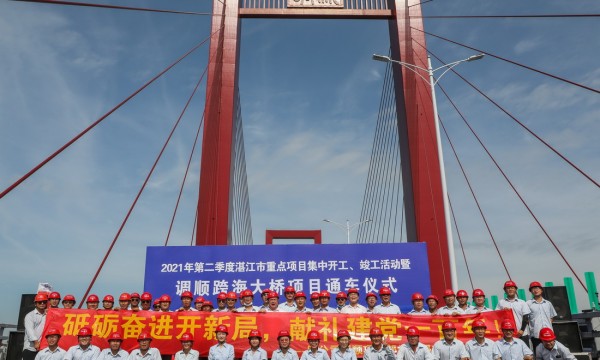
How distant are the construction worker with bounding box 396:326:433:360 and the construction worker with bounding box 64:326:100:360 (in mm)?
5003

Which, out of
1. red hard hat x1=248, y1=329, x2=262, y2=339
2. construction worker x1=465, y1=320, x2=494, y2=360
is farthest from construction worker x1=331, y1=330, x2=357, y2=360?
construction worker x1=465, y1=320, x2=494, y2=360

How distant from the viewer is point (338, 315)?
8672 millimetres

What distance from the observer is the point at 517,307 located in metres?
8.45

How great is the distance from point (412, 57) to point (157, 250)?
29.7 ft

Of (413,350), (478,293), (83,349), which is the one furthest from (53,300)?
(478,293)

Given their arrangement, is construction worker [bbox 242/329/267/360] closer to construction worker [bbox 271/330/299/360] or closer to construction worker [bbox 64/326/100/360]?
construction worker [bbox 271/330/299/360]

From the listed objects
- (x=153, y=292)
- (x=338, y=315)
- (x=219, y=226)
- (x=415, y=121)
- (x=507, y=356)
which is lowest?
(x=507, y=356)

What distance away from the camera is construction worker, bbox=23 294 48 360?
8083 millimetres

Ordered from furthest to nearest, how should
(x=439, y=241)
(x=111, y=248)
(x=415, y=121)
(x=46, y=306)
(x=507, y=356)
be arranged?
1. (x=415, y=121)
2. (x=439, y=241)
3. (x=111, y=248)
4. (x=46, y=306)
5. (x=507, y=356)

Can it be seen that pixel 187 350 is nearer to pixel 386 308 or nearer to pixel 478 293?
pixel 386 308

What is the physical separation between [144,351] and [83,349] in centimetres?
99

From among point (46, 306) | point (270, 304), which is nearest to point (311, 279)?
point (270, 304)

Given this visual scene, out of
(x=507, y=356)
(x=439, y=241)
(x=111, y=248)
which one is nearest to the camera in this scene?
(x=507, y=356)

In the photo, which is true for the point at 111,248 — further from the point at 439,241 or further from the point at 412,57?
the point at 412,57
